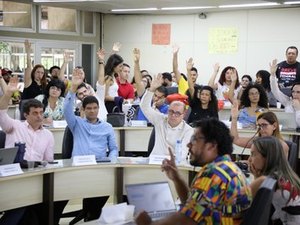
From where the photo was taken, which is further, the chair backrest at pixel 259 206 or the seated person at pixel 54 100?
the seated person at pixel 54 100

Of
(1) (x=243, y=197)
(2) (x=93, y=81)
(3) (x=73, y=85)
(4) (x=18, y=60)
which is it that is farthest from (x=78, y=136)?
(2) (x=93, y=81)

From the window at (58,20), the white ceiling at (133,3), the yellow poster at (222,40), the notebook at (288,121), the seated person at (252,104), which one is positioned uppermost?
the white ceiling at (133,3)

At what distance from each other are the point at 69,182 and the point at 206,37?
7506 millimetres

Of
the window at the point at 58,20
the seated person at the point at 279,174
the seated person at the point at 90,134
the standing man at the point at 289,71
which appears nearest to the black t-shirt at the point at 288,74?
the standing man at the point at 289,71

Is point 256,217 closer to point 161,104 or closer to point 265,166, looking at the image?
point 265,166

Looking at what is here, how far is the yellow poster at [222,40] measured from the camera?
408 inches

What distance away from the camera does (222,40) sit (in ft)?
34.4

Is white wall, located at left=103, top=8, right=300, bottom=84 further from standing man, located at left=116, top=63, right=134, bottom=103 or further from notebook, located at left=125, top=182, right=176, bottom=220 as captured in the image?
notebook, located at left=125, top=182, right=176, bottom=220

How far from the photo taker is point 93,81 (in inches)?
464

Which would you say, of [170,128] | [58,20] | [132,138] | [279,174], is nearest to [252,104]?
[132,138]

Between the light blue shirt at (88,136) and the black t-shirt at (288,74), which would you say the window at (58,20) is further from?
the light blue shirt at (88,136)

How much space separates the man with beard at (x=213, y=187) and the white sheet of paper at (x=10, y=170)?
4.72 ft

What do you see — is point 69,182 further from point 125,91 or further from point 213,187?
point 125,91

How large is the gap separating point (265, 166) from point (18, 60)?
8753 millimetres
